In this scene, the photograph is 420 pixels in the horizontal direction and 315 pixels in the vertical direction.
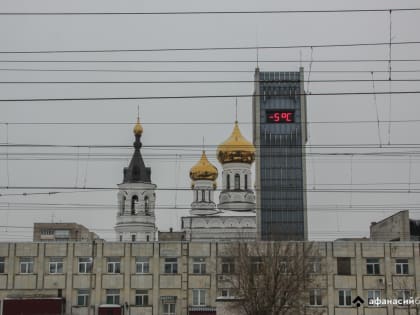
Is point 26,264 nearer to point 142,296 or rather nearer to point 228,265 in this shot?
point 142,296

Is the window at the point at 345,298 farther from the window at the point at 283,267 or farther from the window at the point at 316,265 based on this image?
the window at the point at 283,267

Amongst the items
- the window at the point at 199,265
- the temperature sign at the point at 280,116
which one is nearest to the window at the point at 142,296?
the window at the point at 199,265

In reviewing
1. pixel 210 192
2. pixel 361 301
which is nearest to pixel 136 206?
pixel 210 192

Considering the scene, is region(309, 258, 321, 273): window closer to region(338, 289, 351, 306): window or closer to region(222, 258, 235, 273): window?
region(338, 289, 351, 306): window

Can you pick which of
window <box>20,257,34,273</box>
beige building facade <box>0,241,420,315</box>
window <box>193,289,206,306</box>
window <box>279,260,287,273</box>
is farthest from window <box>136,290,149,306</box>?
window <box>279,260,287,273</box>

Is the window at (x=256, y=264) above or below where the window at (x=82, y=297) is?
above

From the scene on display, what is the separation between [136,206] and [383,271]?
40871mm

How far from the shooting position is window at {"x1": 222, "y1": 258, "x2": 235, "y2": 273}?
45006 mm

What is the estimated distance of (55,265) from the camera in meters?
45.7

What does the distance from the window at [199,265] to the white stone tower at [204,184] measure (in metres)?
46.0

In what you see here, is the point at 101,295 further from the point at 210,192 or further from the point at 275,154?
the point at 275,154

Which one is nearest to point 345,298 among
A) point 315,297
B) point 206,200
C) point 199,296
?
point 315,297

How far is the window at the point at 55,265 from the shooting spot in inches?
1795

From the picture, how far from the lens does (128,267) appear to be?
45438 mm
